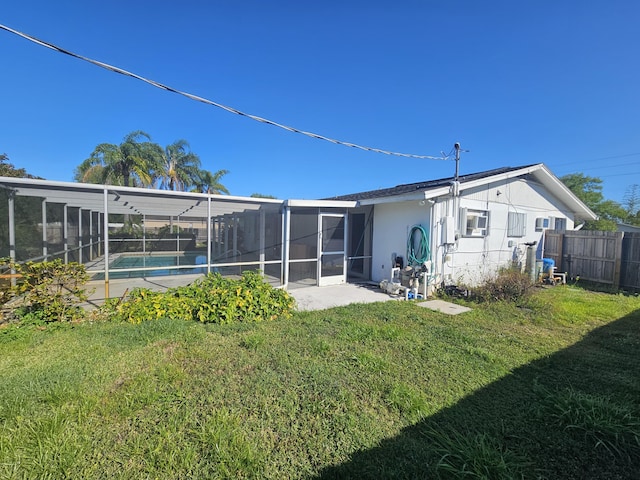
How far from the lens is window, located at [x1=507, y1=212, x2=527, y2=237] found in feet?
31.8

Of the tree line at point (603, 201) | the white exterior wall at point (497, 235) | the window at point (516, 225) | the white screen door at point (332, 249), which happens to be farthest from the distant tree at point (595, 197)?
the white screen door at point (332, 249)

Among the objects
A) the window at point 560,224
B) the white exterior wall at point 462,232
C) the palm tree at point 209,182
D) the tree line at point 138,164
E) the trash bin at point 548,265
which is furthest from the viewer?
A: the palm tree at point 209,182

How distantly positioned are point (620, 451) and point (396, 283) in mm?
5515

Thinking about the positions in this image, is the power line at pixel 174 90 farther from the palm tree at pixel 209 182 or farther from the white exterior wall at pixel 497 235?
the palm tree at pixel 209 182

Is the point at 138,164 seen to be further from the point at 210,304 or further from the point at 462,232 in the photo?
the point at 462,232

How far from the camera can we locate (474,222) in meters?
8.63

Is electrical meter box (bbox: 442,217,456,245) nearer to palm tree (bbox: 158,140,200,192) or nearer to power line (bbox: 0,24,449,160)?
power line (bbox: 0,24,449,160)

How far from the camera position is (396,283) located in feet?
25.0

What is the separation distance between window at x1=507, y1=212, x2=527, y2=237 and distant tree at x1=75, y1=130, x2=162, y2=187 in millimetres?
18942

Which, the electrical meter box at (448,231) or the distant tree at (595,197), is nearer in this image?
the electrical meter box at (448,231)

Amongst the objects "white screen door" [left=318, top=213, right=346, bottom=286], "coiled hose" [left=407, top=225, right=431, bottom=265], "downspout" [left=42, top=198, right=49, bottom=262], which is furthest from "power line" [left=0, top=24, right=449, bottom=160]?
"downspout" [left=42, top=198, right=49, bottom=262]

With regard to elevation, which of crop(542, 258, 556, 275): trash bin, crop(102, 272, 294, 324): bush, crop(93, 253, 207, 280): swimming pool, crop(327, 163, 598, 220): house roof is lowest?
crop(93, 253, 207, 280): swimming pool

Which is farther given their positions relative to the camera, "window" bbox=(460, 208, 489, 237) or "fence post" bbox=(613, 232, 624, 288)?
"fence post" bbox=(613, 232, 624, 288)

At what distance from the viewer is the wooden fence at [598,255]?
8742 mm
